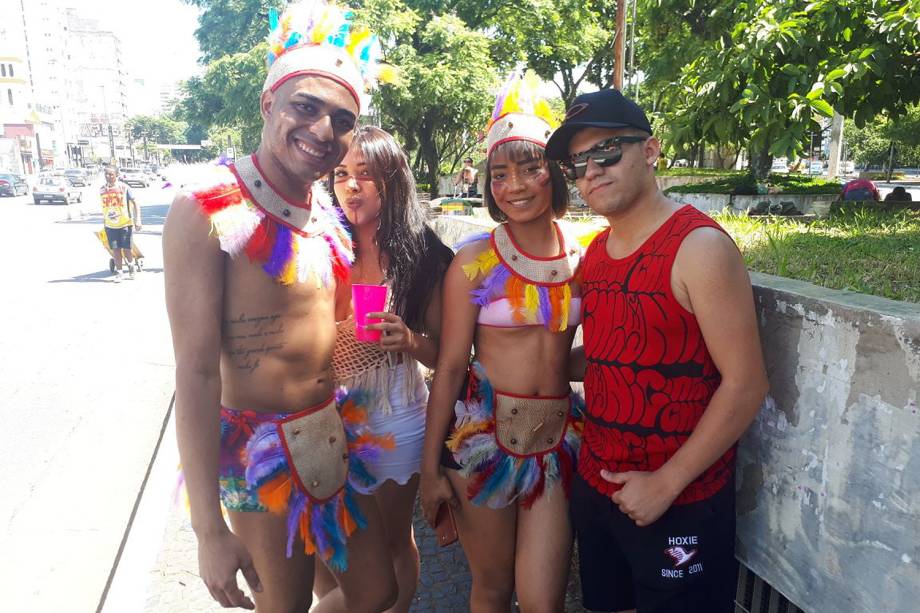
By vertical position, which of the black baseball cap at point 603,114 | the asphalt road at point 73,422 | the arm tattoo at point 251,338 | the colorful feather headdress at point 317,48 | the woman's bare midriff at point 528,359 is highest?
the colorful feather headdress at point 317,48

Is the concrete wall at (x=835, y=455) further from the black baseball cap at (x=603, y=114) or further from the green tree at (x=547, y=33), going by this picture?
the green tree at (x=547, y=33)

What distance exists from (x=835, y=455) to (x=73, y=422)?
559 centimetres

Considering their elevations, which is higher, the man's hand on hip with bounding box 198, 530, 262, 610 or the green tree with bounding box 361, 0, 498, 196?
the green tree with bounding box 361, 0, 498, 196

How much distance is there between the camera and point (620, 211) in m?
2.12

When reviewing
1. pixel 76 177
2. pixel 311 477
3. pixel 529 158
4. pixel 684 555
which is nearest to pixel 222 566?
pixel 311 477

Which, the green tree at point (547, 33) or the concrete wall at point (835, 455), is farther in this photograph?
the green tree at point (547, 33)

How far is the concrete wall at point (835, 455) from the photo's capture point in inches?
68.2

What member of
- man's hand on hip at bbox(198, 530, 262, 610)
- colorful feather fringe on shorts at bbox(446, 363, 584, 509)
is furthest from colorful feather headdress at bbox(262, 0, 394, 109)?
man's hand on hip at bbox(198, 530, 262, 610)

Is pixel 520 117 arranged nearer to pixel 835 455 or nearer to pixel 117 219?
pixel 835 455

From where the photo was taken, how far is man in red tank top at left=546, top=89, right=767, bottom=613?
1861 mm

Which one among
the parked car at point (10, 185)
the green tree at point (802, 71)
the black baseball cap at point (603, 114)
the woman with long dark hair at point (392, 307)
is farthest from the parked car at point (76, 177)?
the black baseball cap at point (603, 114)

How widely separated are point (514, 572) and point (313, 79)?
1.93 m

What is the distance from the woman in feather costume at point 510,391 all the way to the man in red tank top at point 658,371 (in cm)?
27

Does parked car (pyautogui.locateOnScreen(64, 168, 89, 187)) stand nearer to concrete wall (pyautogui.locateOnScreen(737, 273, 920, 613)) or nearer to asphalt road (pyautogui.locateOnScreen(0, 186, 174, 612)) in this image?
asphalt road (pyautogui.locateOnScreen(0, 186, 174, 612))
